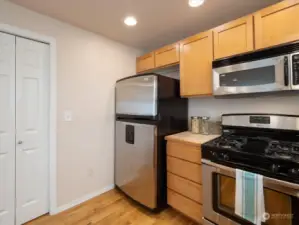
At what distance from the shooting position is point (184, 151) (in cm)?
182

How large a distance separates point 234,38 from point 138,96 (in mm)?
1198

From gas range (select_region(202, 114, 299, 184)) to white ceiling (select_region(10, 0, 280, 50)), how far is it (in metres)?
1.11

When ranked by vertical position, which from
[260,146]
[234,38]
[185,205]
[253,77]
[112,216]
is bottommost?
[112,216]

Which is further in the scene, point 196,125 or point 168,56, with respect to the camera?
point 168,56

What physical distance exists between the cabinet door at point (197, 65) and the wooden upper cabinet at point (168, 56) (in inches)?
3.7

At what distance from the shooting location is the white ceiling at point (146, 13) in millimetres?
1656

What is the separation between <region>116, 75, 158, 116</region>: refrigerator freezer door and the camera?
1.98 m

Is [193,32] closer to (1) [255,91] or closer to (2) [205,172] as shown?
→ (1) [255,91]

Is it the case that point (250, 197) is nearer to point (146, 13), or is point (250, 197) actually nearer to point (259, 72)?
point (259, 72)

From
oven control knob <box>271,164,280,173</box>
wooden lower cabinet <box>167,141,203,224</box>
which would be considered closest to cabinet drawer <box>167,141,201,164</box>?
wooden lower cabinet <box>167,141,203,224</box>

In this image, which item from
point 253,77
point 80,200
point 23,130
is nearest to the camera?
point 253,77

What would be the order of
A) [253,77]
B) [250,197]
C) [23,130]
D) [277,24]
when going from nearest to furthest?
[250,197] < [277,24] < [253,77] < [23,130]

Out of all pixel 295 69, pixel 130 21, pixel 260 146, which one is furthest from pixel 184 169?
pixel 130 21

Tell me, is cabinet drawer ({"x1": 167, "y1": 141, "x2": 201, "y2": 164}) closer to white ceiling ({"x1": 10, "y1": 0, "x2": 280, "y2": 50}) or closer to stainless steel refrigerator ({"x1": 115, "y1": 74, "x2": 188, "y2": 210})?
stainless steel refrigerator ({"x1": 115, "y1": 74, "x2": 188, "y2": 210})
